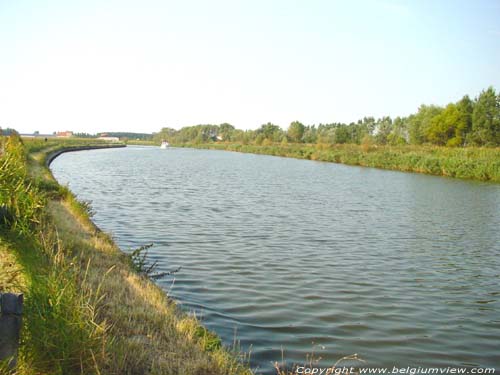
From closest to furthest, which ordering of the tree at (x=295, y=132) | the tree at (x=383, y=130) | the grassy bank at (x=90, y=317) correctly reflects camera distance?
1. the grassy bank at (x=90, y=317)
2. the tree at (x=383, y=130)
3. the tree at (x=295, y=132)

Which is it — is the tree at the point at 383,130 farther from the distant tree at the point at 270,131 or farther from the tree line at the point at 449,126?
the distant tree at the point at 270,131

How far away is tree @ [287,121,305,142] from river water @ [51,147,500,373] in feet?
325

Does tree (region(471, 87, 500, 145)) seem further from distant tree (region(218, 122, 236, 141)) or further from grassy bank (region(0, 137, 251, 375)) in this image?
distant tree (region(218, 122, 236, 141))

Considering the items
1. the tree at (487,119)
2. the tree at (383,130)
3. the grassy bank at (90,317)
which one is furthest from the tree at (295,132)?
the grassy bank at (90,317)

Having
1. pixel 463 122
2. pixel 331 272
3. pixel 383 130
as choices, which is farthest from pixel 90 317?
pixel 383 130

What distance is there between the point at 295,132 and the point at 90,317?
11636 cm

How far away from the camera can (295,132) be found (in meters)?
119

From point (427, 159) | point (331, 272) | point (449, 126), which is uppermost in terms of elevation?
point (449, 126)

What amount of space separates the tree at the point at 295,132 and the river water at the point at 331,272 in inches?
3896

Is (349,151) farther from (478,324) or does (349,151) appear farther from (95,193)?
(478,324)

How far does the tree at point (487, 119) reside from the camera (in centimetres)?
5591

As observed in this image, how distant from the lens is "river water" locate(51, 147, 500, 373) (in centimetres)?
655

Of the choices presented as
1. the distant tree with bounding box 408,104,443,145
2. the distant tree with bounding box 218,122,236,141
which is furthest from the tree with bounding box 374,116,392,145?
the distant tree with bounding box 218,122,236,141

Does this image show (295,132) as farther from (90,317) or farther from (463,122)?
(90,317)
